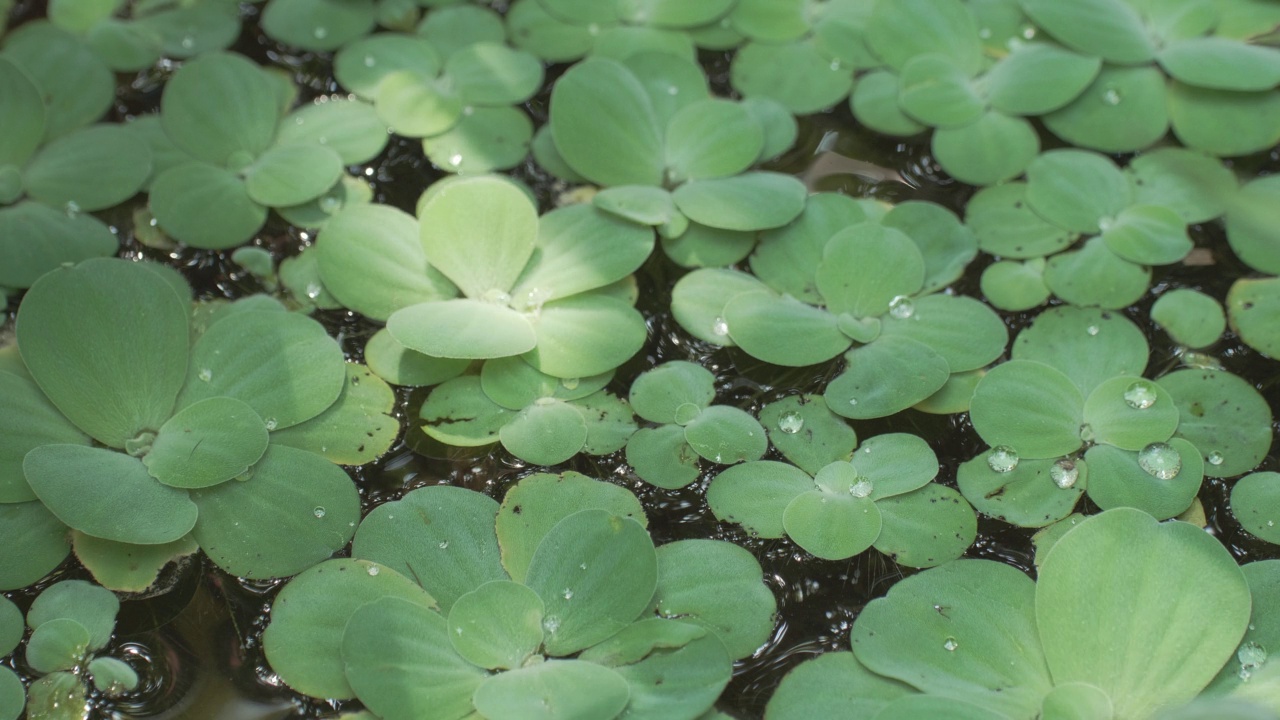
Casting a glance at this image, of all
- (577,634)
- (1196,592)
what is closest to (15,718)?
(577,634)

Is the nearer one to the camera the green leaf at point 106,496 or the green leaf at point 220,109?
the green leaf at point 106,496

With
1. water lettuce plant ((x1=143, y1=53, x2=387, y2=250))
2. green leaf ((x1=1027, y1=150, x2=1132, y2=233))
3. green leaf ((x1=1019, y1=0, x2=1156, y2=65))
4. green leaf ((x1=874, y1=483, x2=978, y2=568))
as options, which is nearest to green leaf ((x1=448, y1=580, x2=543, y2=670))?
green leaf ((x1=874, y1=483, x2=978, y2=568))

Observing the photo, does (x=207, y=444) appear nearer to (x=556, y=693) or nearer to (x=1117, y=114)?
(x=556, y=693)

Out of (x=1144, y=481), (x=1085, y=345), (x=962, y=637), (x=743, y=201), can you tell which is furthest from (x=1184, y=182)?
(x=962, y=637)

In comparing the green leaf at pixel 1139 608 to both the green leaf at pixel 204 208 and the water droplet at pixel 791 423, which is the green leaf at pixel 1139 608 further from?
the green leaf at pixel 204 208

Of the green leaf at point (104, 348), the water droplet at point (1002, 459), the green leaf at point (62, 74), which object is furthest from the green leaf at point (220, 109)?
the water droplet at point (1002, 459)

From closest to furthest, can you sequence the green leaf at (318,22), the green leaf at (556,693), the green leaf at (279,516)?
1. the green leaf at (556,693)
2. the green leaf at (279,516)
3. the green leaf at (318,22)

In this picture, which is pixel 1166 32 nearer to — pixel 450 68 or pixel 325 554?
pixel 450 68

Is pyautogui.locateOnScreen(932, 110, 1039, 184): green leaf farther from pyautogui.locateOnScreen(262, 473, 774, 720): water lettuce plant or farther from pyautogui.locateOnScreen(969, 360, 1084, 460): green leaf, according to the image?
pyautogui.locateOnScreen(262, 473, 774, 720): water lettuce plant
